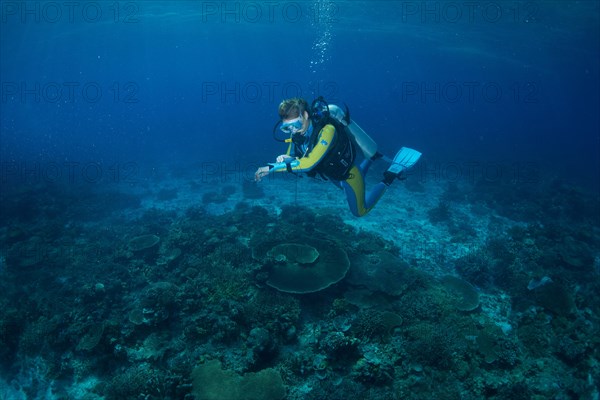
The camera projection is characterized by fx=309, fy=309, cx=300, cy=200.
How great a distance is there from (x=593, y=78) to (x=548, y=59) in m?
29.1

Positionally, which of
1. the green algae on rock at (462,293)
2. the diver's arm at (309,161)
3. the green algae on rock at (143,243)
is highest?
the diver's arm at (309,161)

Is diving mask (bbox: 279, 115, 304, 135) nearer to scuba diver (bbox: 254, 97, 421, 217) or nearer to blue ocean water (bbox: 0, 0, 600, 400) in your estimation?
scuba diver (bbox: 254, 97, 421, 217)

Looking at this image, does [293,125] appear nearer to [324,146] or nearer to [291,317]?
[324,146]

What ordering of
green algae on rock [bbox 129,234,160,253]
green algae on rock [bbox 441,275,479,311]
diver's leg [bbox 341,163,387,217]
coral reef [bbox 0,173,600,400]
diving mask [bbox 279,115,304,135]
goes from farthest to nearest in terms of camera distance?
green algae on rock [bbox 129,234,160,253]
green algae on rock [bbox 441,275,479,311]
diver's leg [bbox 341,163,387,217]
diving mask [bbox 279,115,304,135]
coral reef [bbox 0,173,600,400]

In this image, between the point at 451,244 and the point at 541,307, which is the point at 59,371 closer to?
the point at 541,307

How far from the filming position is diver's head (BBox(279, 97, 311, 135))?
6.21 meters

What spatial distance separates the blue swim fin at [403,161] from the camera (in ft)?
26.4

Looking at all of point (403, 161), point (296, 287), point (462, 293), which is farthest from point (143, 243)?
point (462, 293)

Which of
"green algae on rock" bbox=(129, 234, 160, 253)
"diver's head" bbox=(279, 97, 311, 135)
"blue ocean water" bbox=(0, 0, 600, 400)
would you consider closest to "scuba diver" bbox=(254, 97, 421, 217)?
"diver's head" bbox=(279, 97, 311, 135)

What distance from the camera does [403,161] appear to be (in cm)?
844

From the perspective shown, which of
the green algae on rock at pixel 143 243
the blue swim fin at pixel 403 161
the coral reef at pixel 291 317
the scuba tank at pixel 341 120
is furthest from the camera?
the green algae on rock at pixel 143 243

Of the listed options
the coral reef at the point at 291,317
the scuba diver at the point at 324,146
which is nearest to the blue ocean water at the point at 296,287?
the coral reef at the point at 291,317

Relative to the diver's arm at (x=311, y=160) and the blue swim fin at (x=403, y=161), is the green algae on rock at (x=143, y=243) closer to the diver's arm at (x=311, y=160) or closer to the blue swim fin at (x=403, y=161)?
the diver's arm at (x=311, y=160)

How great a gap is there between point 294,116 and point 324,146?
88cm
